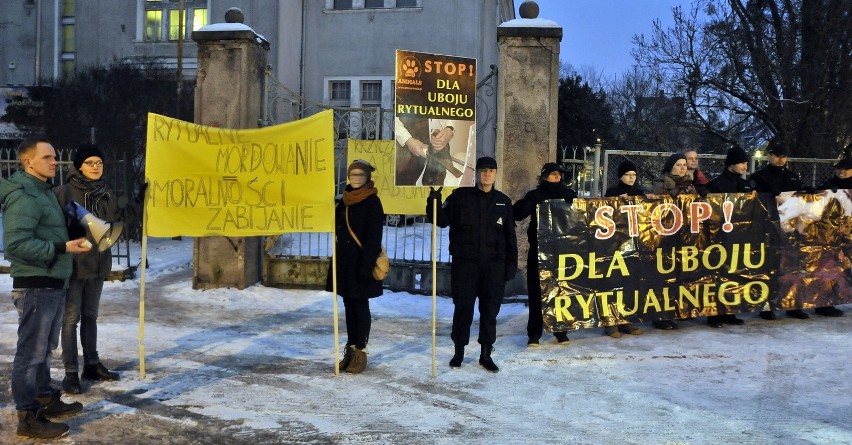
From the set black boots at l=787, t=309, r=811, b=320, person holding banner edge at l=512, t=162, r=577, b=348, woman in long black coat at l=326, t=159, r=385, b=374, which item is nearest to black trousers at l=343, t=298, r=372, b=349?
woman in long black coat at l=326, t=159, r=385, b=374

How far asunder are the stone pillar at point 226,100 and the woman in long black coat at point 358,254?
4.07 m

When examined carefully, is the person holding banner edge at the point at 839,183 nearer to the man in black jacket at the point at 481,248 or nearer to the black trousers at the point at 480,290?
the man in black jacket at the point at 481,248

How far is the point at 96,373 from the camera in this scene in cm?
593

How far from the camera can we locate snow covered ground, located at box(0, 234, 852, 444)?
16.1 ft

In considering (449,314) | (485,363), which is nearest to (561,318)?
(485,363)

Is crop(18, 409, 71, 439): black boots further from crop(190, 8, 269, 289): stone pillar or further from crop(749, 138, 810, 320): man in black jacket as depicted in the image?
crop(749, 138, 810, 320): man in black jacket

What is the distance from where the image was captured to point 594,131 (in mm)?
33938

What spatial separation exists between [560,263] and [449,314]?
2350 mm

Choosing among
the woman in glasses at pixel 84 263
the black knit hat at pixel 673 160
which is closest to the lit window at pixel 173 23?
the woman in glasses at pixel 84 263

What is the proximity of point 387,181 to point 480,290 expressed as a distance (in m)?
4.06

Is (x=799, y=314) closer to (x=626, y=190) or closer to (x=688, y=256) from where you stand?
(x=688, y=256)

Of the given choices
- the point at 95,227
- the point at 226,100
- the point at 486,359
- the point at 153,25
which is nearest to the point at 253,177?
the point at 95,227

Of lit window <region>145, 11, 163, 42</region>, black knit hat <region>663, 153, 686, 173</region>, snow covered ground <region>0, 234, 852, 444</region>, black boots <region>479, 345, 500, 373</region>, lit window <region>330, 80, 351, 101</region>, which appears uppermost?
lit window <region>145, 11, 163, 42</region>

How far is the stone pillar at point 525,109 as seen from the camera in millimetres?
9555
